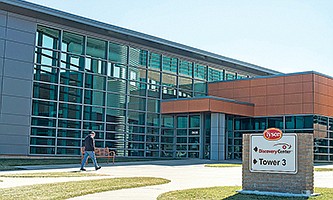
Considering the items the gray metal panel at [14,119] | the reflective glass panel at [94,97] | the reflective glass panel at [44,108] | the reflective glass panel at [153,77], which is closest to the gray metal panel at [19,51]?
the reflective glass panel at [44,108]

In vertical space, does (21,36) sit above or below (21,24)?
below

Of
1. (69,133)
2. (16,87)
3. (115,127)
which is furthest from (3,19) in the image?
(115,127)

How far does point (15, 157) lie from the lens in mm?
26328

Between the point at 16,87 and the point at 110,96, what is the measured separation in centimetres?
699

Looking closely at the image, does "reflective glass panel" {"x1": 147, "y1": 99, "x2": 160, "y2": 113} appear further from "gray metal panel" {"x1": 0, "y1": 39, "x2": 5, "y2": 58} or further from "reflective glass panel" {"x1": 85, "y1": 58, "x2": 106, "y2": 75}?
"gray metal panel" {"x1": 0, "y1": 39, "x2": 5, "y2": 58}

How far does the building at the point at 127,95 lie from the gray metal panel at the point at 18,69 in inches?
2.3

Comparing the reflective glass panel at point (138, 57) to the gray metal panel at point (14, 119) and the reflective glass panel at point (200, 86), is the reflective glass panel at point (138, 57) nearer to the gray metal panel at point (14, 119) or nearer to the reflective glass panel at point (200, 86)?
the reflective glass panel at point (200, 86)

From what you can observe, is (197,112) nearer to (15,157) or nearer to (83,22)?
(83,22)

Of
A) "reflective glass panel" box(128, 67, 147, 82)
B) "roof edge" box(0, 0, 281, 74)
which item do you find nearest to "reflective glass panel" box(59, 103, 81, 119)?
"reflective glass panel" box(128, 67, 147, 82)

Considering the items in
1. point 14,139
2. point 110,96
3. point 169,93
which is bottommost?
point 14,139

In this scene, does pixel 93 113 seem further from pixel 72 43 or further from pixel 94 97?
pixel 72 43

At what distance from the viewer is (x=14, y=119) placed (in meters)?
26.8

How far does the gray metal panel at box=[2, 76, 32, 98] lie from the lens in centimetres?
2655

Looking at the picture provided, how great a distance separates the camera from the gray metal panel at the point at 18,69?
87.7 ft
